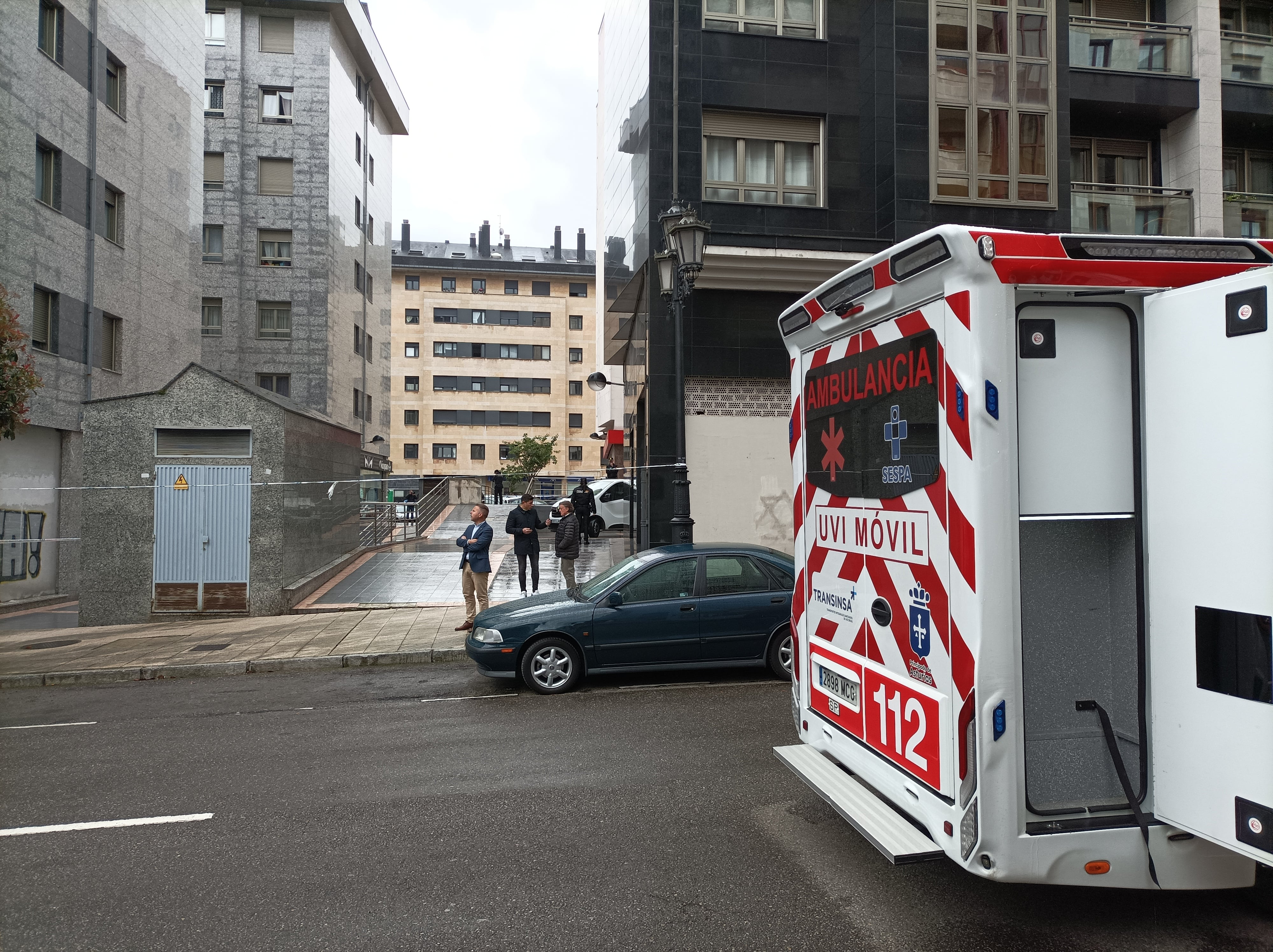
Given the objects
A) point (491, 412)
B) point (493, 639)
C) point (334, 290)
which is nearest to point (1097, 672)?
point (493, 639)

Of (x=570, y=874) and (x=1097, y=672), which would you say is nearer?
(x=1097, y=672)

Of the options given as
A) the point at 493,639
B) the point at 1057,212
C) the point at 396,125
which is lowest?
the point at 493,639

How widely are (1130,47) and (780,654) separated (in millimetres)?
15366

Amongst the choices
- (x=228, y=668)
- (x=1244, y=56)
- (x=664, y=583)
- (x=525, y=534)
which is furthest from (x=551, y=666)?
(x=1244, y=56)

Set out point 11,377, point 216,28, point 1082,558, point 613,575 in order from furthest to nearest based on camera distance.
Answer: point 216,28 < point 11,377 < point 613,575 < point 1082,558

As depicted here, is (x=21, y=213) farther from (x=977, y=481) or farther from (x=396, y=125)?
(x=396, y=125)

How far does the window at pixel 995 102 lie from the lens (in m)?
15.3

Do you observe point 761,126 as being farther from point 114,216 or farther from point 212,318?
point 212,318

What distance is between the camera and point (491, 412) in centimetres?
6450

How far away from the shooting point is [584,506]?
2158cm

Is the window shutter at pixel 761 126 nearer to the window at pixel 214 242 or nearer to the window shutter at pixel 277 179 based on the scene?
the window shutter at pixel 277 179

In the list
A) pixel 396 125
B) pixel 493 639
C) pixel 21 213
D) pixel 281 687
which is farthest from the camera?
pixel 396 125

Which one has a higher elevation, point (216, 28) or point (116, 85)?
point (216, 28)

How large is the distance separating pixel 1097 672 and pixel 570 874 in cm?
259
